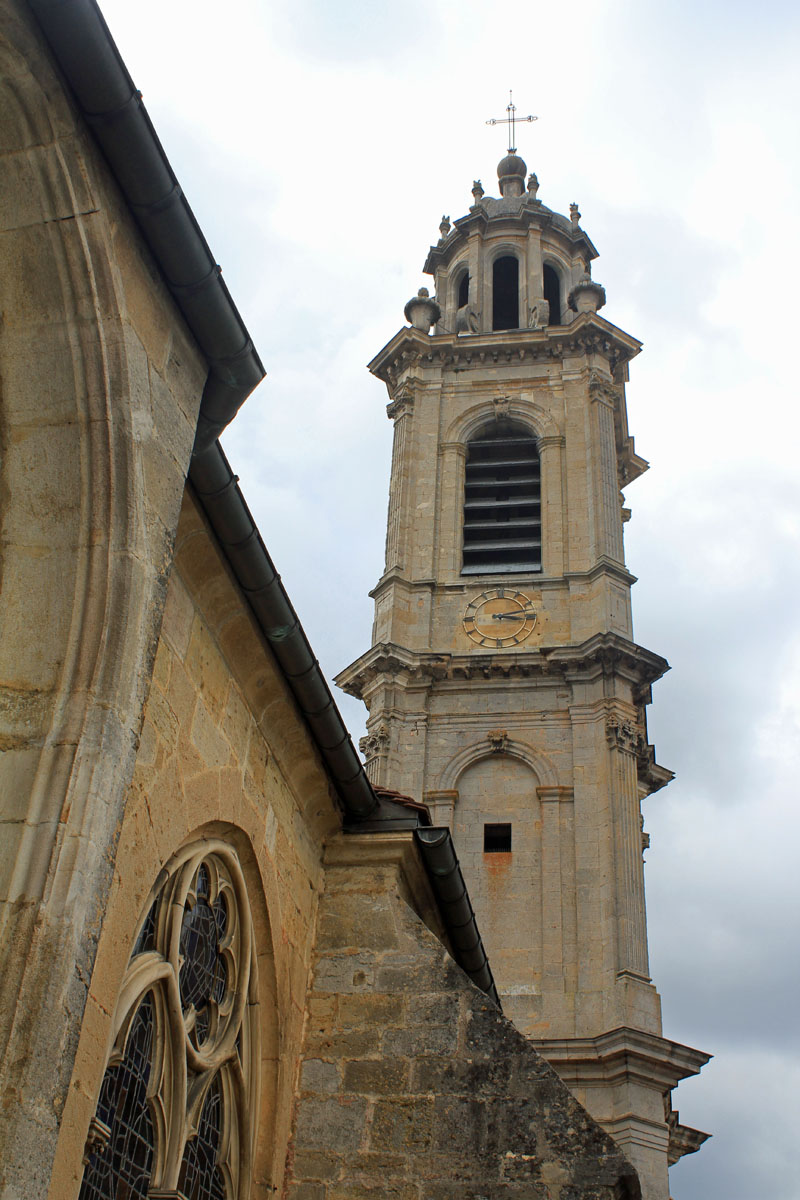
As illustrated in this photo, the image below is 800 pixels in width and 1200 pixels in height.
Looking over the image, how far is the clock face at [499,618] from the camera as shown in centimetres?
2323

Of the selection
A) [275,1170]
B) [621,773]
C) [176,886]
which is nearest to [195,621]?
[176,886]

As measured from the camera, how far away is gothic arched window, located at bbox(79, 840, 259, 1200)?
5.18m

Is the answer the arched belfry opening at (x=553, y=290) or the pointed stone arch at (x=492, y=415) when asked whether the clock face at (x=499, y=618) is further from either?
the arched belfry opening at (x=553, y=290)

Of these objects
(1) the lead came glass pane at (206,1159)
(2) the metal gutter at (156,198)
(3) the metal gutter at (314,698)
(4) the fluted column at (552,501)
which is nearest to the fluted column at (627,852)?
(4) the fluted column at (552,501)

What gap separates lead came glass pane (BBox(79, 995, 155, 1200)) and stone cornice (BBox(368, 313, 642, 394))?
23192 millimetres

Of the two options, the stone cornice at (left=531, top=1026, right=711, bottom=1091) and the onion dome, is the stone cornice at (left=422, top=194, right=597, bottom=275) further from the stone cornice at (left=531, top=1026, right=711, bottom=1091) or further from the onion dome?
the stone cornice at (left=531, top=1026, right=711, bottom=1091)

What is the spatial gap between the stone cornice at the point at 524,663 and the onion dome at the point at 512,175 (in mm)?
17017

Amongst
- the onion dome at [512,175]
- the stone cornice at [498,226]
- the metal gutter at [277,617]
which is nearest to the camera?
the metal gutter at [277,617]

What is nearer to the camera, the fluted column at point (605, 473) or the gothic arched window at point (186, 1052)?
the gothic arched window at point (186, 1052)

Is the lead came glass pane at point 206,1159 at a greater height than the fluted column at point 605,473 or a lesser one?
lesser

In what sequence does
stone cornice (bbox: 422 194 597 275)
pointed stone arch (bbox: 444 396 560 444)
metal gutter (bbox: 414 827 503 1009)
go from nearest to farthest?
metal gutter (bbox: 414 827 503 1009)
pointed stone arch (bbox: 444 396 560 444)
stone cornice (bbox: 422 194 597 275)

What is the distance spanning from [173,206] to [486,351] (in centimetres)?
2308

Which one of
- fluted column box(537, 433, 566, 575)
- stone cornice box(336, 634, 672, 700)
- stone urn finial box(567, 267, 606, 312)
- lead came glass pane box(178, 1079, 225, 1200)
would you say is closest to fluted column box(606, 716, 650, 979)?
stone cornice box(336, 634, 672, 700)

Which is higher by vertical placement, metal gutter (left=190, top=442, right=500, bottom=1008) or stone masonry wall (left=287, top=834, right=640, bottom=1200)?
metal gutter (left=190, top=442, right=500, bottom=1008)
